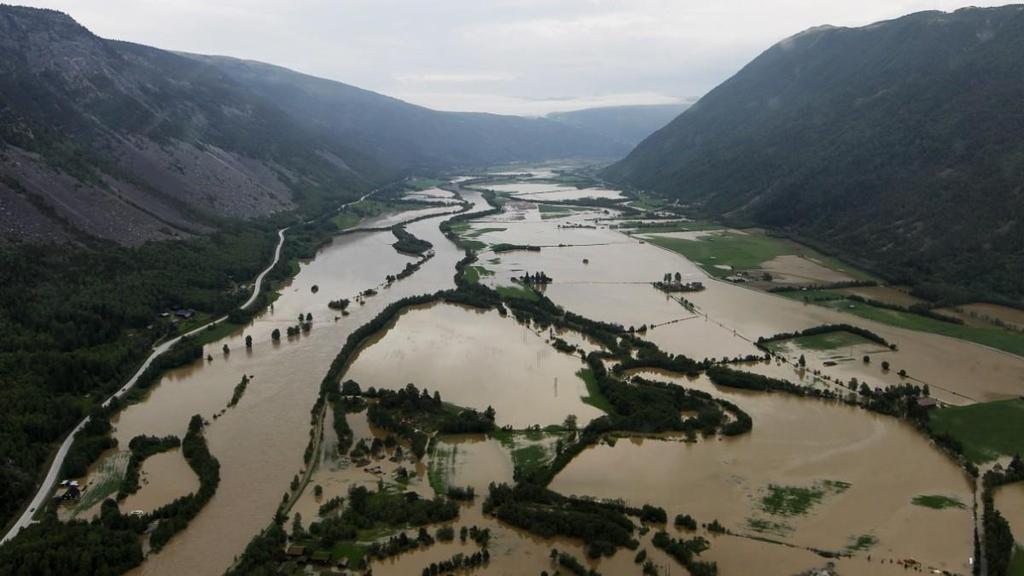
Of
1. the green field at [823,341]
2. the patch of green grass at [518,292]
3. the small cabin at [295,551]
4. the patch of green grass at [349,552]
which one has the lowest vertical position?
the patch of green grass at [349,552]

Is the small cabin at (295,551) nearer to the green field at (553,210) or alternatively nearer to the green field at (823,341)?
the green field at (823,341)

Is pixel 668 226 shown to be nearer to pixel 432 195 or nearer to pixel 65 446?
pixel 432 195

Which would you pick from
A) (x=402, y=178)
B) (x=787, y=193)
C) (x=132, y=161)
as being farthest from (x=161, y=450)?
(x=402, y=178)

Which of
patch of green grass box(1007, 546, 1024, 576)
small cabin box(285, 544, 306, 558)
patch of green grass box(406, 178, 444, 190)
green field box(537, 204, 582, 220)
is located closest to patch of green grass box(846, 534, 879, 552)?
patch of green grass box(1007, 546, 1024, 576)

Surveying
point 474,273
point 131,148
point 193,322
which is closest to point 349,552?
point 193,322

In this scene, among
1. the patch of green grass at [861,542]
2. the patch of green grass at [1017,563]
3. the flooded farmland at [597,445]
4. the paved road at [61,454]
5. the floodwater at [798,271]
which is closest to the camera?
the patch of green grass at [1017,563]

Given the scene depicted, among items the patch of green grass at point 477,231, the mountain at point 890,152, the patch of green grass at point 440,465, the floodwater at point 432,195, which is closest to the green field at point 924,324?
the mountain at point 890,152

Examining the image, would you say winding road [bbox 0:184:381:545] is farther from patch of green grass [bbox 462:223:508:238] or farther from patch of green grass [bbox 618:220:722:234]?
patch of green grass [bbox 618:220:722:234]
